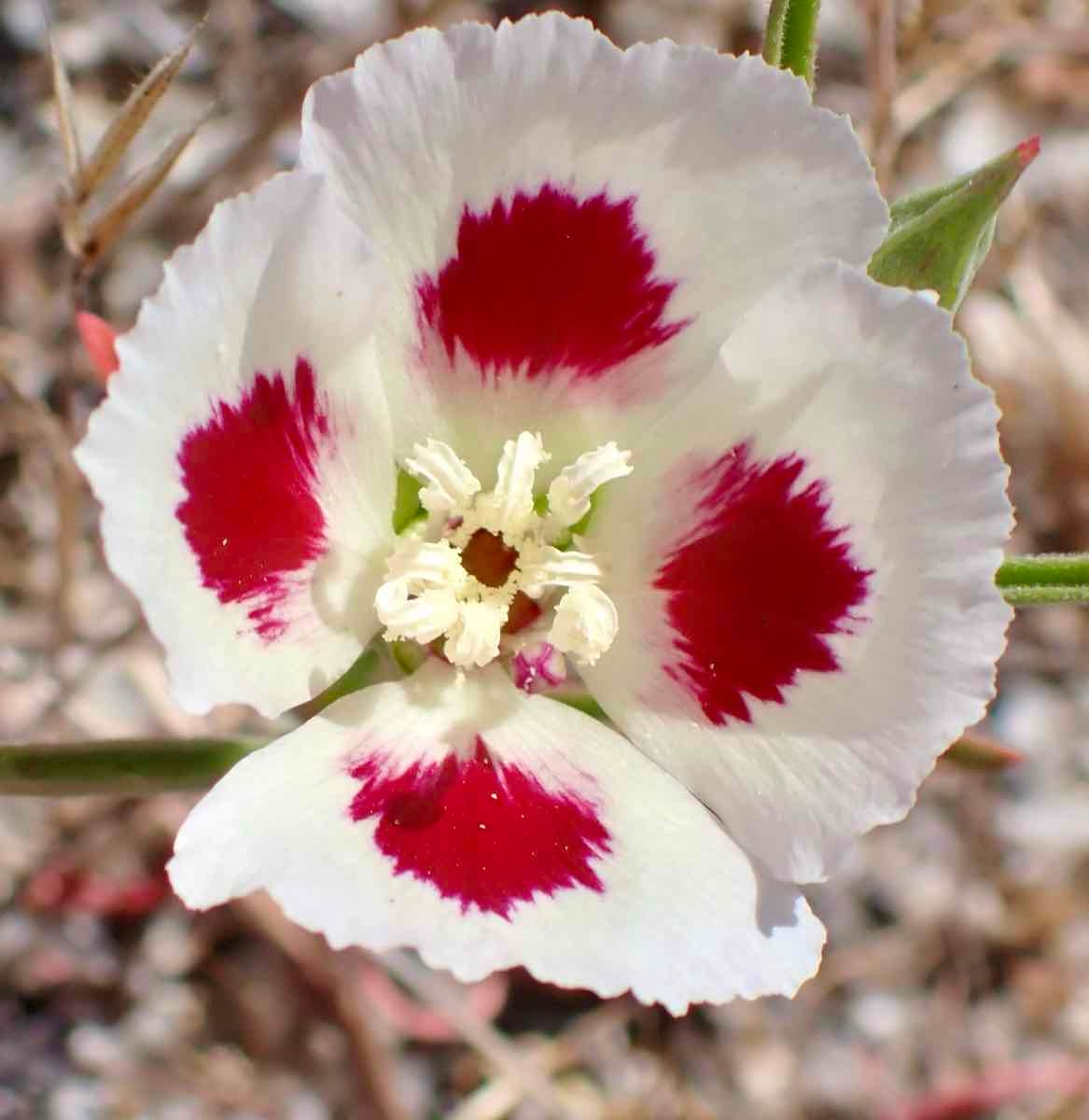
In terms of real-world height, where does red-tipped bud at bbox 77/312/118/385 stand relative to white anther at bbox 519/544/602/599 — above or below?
above

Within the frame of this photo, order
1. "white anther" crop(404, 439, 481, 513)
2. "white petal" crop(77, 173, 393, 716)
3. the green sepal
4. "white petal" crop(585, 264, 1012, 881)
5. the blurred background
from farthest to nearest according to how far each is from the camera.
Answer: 1. the blurred background
2. the green sepal
3. "white anther" crop(404, 439, 481, 513)
4. "white petal" crop(585, 264, 1012, 881)
5. "white petal" crop(77, 173, 393, 716)

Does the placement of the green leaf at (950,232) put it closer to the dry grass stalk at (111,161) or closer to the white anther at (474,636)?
the white anther at (474,636)

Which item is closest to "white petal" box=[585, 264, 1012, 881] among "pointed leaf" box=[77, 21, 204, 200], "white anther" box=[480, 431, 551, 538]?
"white anther" box=[480, 431, 551, 538]

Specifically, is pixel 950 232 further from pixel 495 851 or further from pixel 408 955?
pixel 408 955

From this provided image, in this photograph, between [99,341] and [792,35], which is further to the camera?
[792,35]

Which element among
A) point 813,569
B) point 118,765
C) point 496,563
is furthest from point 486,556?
point 118,765

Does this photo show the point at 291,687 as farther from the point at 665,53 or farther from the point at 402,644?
the point at 665,53

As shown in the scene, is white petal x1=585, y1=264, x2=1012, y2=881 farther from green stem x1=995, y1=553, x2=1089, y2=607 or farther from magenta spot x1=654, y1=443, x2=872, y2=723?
green stem x1=995, y1=553, x2=1089, y2=607
